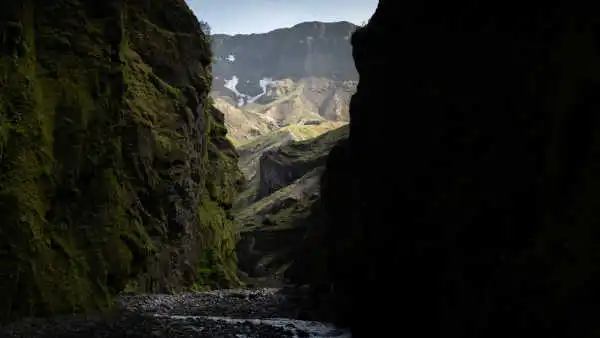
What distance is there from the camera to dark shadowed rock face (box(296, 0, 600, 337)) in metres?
7.61

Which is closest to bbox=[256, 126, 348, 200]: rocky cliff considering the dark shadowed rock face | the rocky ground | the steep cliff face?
the steep cliff face

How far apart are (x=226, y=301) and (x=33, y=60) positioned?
16.0 meters

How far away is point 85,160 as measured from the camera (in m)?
25.3

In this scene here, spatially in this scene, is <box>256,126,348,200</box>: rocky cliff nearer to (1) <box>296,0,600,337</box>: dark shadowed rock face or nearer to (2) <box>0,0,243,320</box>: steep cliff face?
(2) <box>0,0,243,320</box>: steep cliff face

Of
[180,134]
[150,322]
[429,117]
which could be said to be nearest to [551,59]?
[429,117]

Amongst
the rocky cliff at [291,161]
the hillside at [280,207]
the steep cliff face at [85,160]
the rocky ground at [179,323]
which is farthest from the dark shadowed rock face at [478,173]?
the rocky cliff at [291,161]

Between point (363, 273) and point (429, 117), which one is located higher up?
point (429, 117)

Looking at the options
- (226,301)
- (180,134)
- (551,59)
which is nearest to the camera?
(551,59)

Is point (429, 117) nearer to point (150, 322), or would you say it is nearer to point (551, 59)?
point (551, 59)

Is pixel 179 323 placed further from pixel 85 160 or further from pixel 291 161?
pixel 291 161

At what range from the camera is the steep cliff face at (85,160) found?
21141 mm

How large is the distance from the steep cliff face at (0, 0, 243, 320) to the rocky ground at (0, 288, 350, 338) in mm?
1578

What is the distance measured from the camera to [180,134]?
4038 cm

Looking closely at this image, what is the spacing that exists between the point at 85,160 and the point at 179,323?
351 inches
